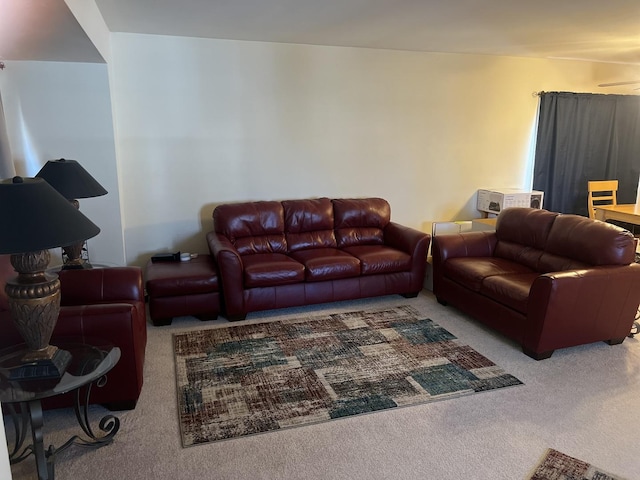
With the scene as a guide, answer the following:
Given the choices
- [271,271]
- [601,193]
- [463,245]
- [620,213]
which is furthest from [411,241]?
[601,193]

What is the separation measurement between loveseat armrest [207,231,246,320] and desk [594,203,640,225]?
4147 mm

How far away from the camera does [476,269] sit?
3787 millimetres

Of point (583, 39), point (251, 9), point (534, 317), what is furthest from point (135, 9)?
point (583, 39)

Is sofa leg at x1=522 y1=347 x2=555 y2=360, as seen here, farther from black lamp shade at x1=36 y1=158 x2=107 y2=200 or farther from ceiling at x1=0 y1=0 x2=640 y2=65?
black lamp shade at x1=36 y1=158 x2=107 y2=200

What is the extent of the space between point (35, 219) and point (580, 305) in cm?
329

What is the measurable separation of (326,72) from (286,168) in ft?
3.65

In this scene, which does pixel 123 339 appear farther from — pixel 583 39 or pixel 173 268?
pixel 583 39

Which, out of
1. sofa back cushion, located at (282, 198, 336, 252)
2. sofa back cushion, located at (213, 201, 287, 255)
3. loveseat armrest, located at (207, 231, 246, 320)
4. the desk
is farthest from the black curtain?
loveseat armrest, located at (207, 231, 246, 320)

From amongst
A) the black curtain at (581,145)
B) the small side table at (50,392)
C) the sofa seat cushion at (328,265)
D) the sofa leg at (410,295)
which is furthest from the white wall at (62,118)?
the black curtain at (581,145)

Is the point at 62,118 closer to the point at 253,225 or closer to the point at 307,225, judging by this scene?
the point at 253,225

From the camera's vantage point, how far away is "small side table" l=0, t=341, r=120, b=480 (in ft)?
6.10

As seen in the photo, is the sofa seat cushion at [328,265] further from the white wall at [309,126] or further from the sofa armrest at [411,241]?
the white wall at [309,126]

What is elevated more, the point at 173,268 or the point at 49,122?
the point at 49,122

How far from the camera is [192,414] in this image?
8.23ft
